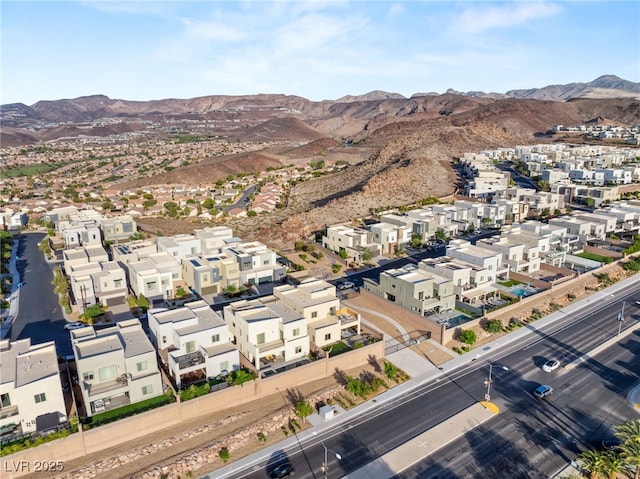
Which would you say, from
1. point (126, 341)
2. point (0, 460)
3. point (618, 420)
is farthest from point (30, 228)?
point (618, 420)

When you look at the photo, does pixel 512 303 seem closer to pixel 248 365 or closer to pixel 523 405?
pixel 523 405

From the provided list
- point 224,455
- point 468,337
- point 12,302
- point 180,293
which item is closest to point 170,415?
point 224,455

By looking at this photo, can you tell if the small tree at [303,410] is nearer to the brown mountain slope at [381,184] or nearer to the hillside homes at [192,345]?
the hillside homes at [192,345]

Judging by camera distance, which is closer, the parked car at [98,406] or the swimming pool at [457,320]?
the parked car at [98,406]

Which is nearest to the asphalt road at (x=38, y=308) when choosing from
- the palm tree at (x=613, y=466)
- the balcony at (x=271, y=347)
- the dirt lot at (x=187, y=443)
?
the dirt lot at (x=187, y=443)

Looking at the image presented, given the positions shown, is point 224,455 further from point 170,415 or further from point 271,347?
point 271,347
